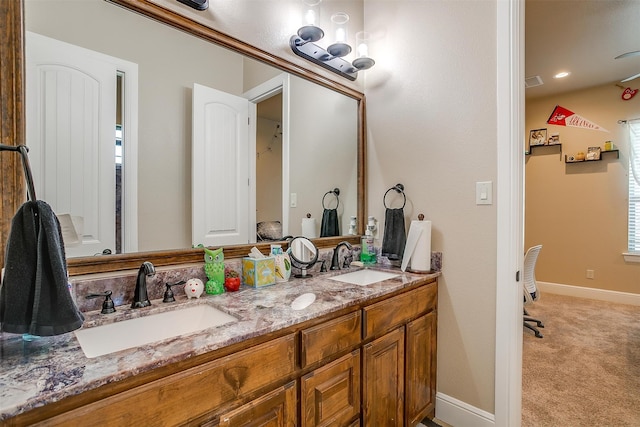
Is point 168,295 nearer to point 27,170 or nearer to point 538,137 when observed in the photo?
point 27,170

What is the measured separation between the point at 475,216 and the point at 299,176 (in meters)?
1.04

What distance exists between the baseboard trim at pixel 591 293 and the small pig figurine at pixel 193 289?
5082 mm

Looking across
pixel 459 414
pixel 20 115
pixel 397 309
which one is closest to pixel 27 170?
pixel 20 115

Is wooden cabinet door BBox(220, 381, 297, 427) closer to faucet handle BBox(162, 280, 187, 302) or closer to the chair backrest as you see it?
faucet handle BBox(162, 280, 187, 302)

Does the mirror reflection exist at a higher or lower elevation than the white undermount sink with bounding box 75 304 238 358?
higher

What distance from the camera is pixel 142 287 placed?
1.17 meters

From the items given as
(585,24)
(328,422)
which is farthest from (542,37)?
(328,422)

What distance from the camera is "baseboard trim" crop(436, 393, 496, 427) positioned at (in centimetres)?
167

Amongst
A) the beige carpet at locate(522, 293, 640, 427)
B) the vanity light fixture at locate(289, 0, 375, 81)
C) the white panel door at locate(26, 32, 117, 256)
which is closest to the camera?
the white panel door at locate(26, 32, 117, 256)

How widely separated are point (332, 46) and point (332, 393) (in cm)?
181

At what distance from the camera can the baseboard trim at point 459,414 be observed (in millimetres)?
1673

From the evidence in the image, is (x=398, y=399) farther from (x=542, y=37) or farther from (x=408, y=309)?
(x=542, y=37)

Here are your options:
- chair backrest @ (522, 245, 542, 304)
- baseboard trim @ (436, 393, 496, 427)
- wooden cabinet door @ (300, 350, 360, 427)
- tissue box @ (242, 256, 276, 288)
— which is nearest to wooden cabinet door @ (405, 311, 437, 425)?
baseboard trim @ (436, 393, 496, 427)

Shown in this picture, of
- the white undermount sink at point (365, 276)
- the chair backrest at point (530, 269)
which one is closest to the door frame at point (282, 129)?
the white undermount sink at point (365, 276)
